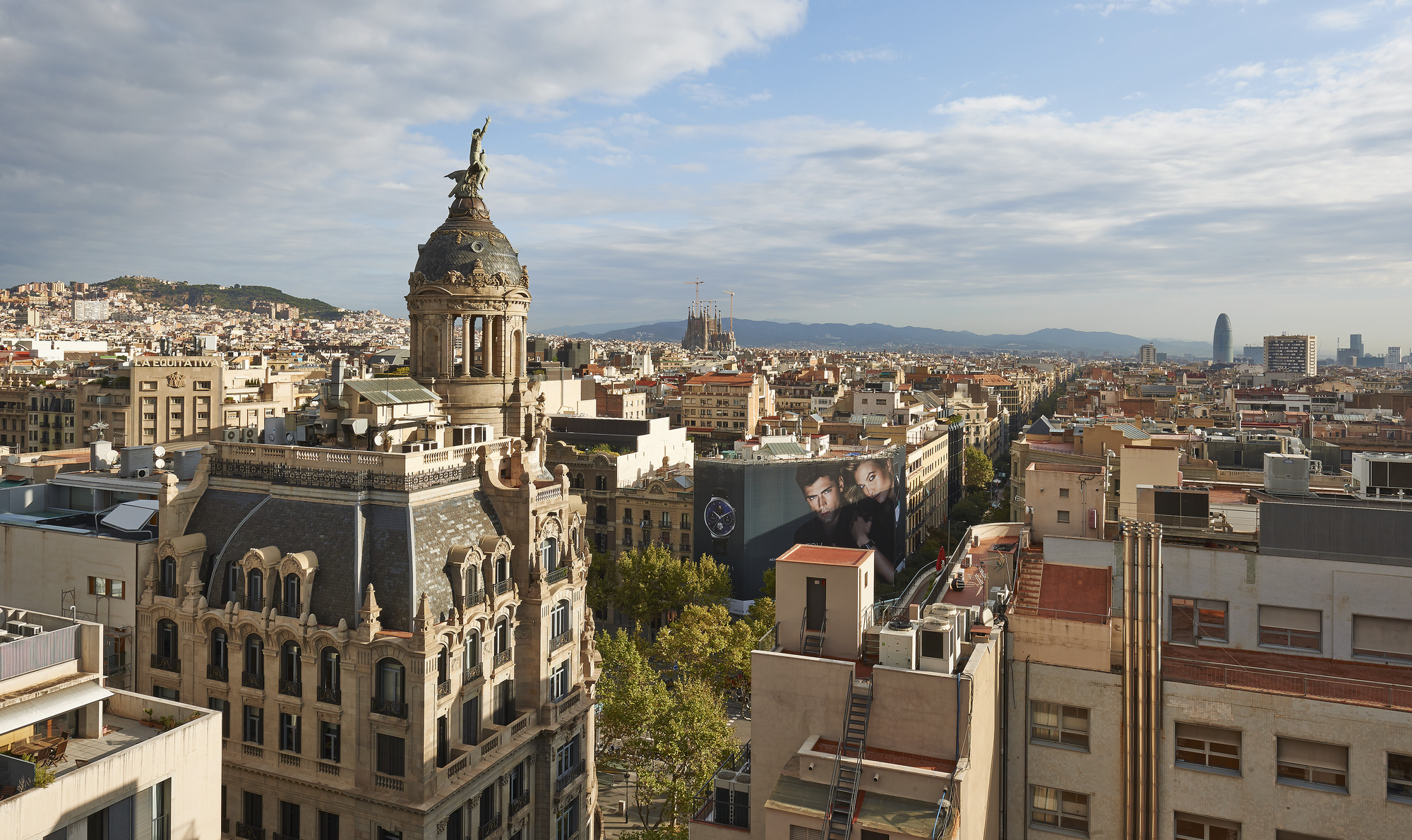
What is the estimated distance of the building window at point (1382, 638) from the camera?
2733 cm

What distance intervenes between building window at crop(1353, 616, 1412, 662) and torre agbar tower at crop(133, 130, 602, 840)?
31.2 m

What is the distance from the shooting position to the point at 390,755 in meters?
35.9

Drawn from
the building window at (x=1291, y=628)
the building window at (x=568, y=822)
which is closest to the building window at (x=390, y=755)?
the building window at (x=568, y=822)

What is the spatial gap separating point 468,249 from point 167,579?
2408cm

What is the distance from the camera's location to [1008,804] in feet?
92.3

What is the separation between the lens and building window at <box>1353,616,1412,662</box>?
27.3 metres

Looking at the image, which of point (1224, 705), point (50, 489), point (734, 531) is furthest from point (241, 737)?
point (734, 531)

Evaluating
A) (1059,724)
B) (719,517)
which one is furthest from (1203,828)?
(719,517)

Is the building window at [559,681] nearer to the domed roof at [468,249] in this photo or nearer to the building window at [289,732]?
the building window at [289,732]

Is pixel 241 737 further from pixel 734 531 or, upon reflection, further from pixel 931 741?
pixel 734 531

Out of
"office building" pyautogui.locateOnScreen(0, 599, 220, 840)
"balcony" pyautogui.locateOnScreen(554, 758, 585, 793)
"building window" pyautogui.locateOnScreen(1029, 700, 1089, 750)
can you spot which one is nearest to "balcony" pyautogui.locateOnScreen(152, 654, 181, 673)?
"office building" pyautogui.locateOnScreen(0, 599, 220, 840)

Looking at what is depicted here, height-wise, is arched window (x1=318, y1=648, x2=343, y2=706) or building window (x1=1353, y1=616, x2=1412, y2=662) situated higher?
building window (x1=1353, y1=616, x2=1412, y2=662)

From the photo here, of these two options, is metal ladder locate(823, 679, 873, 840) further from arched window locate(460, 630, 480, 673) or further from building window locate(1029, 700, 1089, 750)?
arched window locate(460, 630, 480, 673)

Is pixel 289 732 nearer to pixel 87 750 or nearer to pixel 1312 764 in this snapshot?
pixel 87 750
